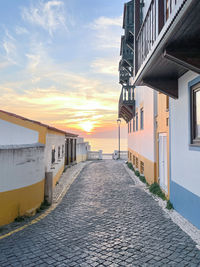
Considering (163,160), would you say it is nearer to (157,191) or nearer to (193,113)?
(157,191)

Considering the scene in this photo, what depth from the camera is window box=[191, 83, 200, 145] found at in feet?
17.5

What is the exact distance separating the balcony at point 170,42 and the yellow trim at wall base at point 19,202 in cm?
479

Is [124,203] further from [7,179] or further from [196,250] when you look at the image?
[7,179]

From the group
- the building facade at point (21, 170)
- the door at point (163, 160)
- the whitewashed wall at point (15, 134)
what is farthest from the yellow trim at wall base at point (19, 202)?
the door at point (163, 160)

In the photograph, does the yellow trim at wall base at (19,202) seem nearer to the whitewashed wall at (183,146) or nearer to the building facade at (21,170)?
the building facade at (21,170)

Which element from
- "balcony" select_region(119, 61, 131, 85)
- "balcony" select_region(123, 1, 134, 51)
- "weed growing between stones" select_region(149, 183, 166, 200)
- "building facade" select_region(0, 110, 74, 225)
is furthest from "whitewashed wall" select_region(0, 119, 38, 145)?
"balcony" select_region(119, 61, 131, 85)

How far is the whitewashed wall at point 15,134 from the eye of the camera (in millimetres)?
8242

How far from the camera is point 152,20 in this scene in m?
5.28

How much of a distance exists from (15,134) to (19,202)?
334 cm

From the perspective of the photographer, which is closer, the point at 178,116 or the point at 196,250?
the point at 196,250

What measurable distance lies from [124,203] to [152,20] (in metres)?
5.76

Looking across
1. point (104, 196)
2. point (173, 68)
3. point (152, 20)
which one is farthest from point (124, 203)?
point (152, 20)

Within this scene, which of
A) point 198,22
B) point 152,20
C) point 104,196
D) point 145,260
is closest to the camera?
point 198,22

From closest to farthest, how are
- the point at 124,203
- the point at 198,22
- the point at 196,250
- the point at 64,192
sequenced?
the point at 198,22 → the point at 196,250 → the point at 124,203 → the point at 64,192
